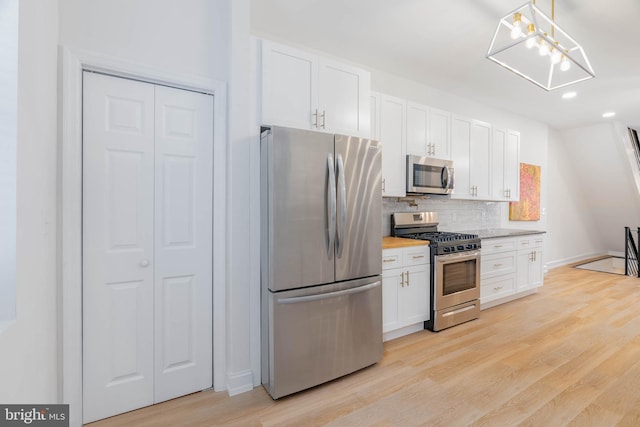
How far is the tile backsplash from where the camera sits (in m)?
3.66

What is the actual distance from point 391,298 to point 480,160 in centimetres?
250

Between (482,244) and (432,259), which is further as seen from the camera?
(482,244)

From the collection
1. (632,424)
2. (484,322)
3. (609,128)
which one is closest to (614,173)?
(609,128)

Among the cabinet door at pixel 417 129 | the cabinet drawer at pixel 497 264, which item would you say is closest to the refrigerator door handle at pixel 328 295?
the cabinet door at pixel 417 129

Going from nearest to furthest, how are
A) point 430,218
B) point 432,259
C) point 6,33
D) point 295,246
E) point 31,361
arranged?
point 6,33
point 31,361
point 295,246
point 432,259
point 430,218

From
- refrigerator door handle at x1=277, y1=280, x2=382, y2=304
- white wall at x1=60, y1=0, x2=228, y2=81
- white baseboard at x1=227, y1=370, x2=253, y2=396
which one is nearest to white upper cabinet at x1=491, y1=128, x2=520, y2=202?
refrigerator door handle at x1=277, y1=280, x2=382, y2=304

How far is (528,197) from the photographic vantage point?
5445mm

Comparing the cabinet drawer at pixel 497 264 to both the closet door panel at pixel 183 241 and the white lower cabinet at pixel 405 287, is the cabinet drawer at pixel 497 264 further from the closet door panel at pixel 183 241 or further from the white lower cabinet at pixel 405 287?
the closet door panel at pixel 183 241

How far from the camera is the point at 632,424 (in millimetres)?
1787

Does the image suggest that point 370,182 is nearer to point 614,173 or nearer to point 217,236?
point 217,236

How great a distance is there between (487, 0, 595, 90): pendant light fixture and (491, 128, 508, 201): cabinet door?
0.81m

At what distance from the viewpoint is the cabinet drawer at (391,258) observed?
2.81 m

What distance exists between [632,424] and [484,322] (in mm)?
1604
